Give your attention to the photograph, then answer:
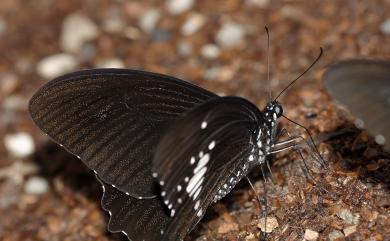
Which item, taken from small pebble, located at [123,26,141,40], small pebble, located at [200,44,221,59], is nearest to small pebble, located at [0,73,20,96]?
small pebble, located at [123,26,141,40]

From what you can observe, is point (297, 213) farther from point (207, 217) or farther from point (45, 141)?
point (45, 141)

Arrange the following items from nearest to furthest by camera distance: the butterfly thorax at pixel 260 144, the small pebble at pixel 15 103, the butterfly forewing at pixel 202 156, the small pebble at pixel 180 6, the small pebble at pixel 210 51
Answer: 1. the butterfly forewing at pixel 202 156
2. the butterfly thorax at pixel 260 144
3. the small pebble at pixel 210 51
4. the small pebble at pixel 15 103
5. the small pebble at pixel 180 6

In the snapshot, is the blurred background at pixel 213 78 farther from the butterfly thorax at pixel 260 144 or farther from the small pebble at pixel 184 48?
the butterfly thorax at pixel 260 144

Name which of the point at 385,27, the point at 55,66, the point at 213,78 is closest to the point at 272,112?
the point at 213,78

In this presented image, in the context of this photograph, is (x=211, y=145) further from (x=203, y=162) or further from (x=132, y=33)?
(x=132, y=33)

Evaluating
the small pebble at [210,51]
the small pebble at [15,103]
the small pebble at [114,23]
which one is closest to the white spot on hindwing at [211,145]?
the small pebble at [210,51]

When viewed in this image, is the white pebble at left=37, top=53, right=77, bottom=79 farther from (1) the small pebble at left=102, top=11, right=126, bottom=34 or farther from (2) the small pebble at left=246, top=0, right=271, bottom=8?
(2) the small pebble at left=246, top=0, right=271, bottom=8
